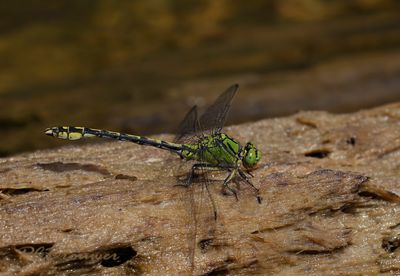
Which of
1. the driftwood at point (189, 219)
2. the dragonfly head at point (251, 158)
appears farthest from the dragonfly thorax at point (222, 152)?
the driftwood at point (189, 219)

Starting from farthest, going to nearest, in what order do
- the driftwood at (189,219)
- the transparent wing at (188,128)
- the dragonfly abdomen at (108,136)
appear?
the transparent wing at (188,128) → the dragonfly abdomen at (108,136) → the driftwood at (189,219)

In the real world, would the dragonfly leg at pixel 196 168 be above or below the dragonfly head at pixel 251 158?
below

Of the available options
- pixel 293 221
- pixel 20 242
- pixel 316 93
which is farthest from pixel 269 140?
pixel 316 93

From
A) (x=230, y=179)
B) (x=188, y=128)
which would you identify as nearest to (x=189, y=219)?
(x=230, y=179)

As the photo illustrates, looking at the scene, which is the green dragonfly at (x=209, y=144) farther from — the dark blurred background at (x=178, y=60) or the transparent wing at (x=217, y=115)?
the dark blurred background at (x=178, y=60)

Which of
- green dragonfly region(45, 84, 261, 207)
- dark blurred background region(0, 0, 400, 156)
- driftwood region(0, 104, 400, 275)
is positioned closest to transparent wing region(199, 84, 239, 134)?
green dragonfly region(45, 84, 261, 207)

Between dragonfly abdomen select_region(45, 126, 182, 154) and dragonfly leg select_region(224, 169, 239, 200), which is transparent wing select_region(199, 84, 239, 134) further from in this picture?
dragonfly leg select_region(224, 169, 239, 200)

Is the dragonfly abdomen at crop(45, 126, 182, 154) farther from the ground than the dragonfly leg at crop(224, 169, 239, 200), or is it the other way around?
the dragonfly abdomen at crop(45, 126, 182, 154)

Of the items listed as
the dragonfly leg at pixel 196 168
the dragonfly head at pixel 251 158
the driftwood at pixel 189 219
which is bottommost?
the driftwood at pixel 189 219
